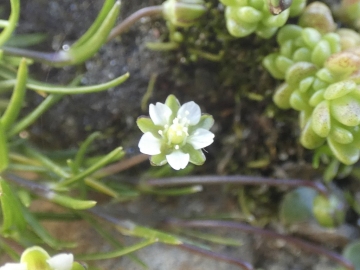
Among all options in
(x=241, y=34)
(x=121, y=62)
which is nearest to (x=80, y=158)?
(x=121, y=62)

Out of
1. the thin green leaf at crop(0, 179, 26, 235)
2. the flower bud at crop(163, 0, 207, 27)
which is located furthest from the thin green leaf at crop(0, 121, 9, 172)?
the flower bud at crop(163, 0, 207, 27)

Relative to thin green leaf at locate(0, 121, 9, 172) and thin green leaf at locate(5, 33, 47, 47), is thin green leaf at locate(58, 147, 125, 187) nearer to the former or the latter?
thin green leaf at locate(0, 121, 9, 172)

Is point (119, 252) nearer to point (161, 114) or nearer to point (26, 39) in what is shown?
point (161, 114)

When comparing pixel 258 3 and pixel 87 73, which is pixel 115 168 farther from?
pixel 258 3

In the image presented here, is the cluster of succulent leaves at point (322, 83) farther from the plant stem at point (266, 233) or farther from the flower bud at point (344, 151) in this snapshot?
the plant stem at point (266, 233)

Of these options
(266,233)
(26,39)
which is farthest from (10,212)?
(266,233)

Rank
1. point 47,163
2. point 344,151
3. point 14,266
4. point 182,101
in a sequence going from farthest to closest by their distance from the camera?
point 182,101 < point 47,163 < point 344,151 < point 14,266
